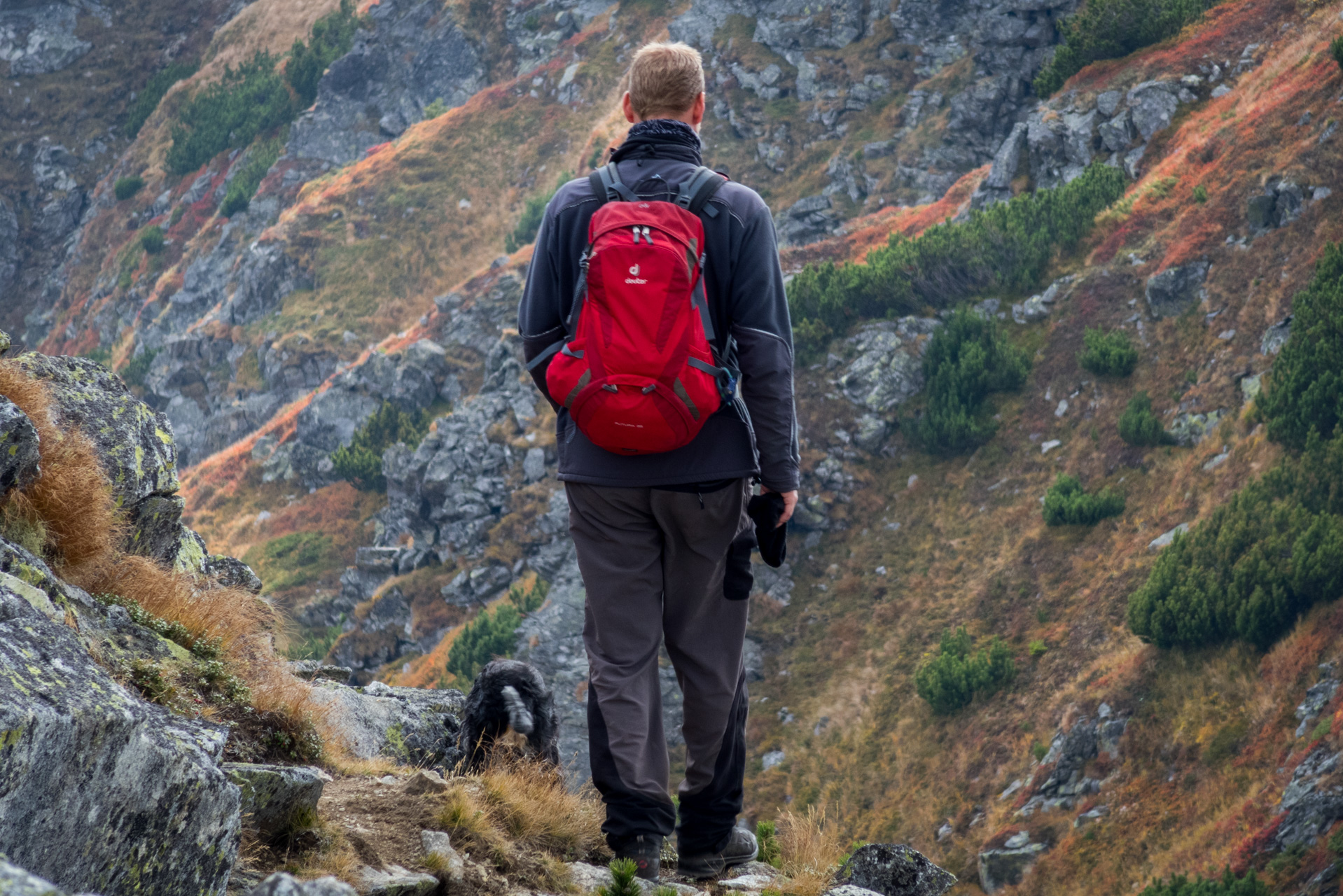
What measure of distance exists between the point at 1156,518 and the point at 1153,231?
22.7ft

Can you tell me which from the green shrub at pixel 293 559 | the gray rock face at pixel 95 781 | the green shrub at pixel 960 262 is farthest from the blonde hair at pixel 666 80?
the green shrub at pixel 293 559

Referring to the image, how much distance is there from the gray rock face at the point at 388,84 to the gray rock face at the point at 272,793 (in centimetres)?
4323

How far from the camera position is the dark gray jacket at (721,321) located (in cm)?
308

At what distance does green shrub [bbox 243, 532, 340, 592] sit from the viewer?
25406 millimetres

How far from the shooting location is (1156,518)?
14180 mm

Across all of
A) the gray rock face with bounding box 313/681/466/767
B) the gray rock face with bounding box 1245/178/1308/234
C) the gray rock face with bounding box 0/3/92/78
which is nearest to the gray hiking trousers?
the gray rock face with bounding box 313/681/466/767

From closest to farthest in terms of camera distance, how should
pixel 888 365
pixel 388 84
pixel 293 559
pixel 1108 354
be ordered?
pixel 1108 354 < pixel 888 365 < pixel 293 559 < pixel 388 84

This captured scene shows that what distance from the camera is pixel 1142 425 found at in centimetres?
1528

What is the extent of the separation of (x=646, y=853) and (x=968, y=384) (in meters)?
16.2

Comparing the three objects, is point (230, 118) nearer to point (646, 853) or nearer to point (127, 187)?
point (127, 187)

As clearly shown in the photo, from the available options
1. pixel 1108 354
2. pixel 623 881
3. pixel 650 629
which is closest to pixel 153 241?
pixel 1108 354

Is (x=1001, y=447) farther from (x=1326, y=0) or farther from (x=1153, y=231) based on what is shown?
(x=1326, y=0)

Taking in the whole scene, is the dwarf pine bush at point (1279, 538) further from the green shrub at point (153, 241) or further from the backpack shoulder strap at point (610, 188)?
the green shrub at point (153, 241)

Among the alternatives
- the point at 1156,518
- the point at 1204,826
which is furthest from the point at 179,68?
the point at 1204,826
